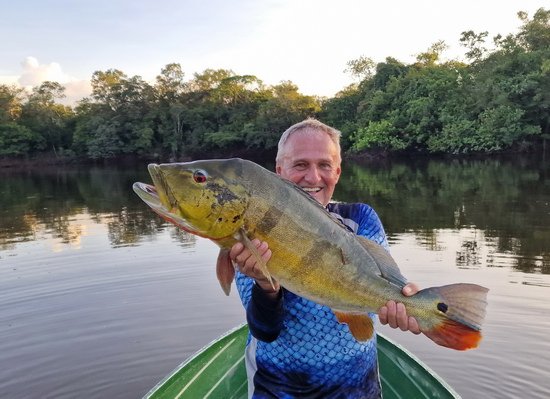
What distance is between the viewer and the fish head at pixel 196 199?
228 centimetres

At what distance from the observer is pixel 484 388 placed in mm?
6086

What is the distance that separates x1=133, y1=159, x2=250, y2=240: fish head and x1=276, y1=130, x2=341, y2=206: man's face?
3.41 feet

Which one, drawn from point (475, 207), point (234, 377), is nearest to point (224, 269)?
point (234, 377)

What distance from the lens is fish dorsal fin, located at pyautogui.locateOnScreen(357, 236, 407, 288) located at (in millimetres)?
2646

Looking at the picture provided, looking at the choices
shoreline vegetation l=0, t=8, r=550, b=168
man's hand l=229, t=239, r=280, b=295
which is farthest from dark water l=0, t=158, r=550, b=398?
shoreline vegetation l=0, t=8, r=550, b=168

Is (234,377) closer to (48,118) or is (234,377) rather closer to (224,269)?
(224,269)

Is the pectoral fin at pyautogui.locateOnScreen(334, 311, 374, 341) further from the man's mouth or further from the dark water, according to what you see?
the dark water

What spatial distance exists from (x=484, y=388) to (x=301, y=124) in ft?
15.2

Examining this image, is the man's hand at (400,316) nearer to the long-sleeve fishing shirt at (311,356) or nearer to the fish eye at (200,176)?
the long-sleeve fishing shirt at (311,356)

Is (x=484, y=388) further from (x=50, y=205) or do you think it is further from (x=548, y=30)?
(x=548, y=30)

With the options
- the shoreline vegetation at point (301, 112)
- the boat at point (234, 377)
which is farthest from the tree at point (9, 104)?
the boat at point (234, 377)

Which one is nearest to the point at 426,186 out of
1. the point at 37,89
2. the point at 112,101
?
the point at 112,101

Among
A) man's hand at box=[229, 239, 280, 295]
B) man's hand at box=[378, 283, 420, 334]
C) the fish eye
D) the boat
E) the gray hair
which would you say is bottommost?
the boat

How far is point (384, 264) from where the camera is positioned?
8.79 feet
